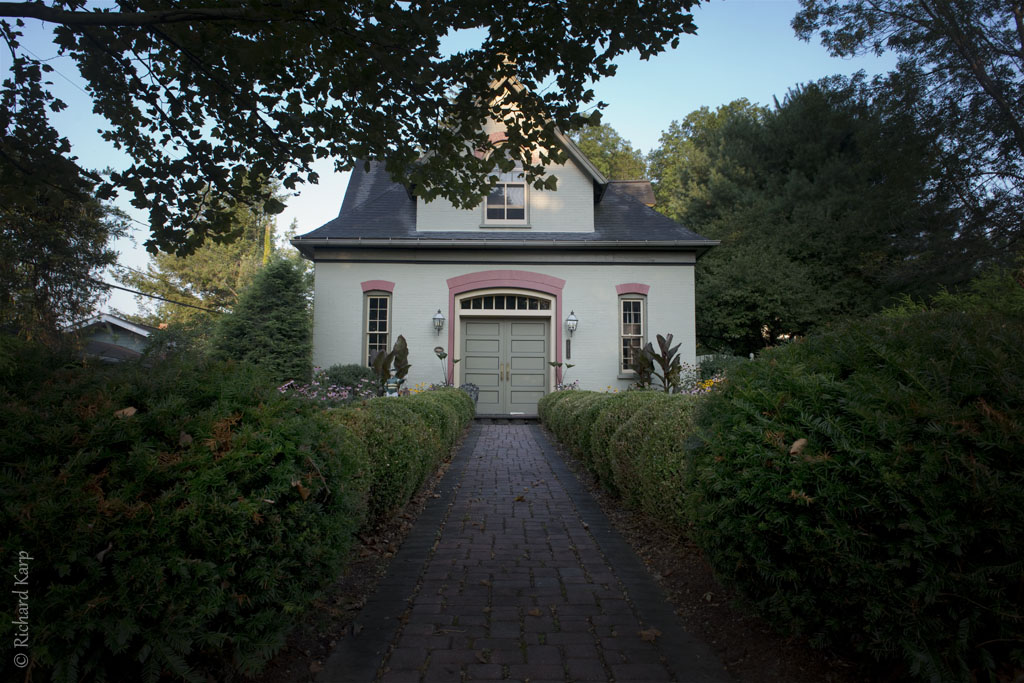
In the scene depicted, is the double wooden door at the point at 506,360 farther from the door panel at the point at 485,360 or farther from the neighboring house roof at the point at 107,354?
the neighboring house roof at the point at 107,354

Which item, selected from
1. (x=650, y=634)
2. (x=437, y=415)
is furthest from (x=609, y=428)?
(x=650, y=634)

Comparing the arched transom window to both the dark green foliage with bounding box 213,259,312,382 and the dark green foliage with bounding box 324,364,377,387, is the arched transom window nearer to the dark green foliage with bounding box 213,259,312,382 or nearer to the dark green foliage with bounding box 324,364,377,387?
the dark green foliage with bounding box 324,364,377,387

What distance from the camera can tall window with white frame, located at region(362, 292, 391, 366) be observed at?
15.2m

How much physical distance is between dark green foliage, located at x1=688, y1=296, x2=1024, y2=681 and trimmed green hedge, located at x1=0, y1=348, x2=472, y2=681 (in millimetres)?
1832

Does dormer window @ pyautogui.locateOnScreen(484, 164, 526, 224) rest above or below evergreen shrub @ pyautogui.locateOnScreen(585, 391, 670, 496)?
above

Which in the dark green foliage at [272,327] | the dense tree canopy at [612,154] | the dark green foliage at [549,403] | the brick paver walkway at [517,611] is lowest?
the brick paver walkway at [517,611]

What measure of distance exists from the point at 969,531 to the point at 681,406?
2.86m

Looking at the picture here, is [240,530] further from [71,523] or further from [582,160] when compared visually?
[582,160]

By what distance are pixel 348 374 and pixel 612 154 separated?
24662 millimetres

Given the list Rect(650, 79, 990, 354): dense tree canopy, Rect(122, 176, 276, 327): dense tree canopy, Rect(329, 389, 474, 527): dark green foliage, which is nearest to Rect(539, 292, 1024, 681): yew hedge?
Rect(329, 389, 474, 527): dark green foliage

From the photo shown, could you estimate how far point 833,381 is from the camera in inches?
95.3

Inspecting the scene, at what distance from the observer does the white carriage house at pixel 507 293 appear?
15.2 meters

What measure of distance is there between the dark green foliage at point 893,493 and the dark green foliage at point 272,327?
43.1 feet

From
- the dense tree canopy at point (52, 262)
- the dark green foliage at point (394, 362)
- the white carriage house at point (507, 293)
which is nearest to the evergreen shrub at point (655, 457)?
the dark green foliage at point (394, 362)
